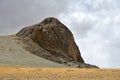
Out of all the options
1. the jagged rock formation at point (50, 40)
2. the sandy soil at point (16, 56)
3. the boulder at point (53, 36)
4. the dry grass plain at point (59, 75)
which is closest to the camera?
the dry grass plain at point (59, 75)

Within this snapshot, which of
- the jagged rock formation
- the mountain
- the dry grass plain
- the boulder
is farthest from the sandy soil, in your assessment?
the dry grass plain

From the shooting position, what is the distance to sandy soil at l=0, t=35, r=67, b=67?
4631cm

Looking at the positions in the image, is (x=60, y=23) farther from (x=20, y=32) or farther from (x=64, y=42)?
(x=20, y=32)

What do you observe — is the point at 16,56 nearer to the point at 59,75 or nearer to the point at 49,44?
the point at 49,44

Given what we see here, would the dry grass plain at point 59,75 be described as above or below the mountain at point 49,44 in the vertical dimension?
below

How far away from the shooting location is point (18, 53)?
51844mm

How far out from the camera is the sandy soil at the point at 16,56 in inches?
1823

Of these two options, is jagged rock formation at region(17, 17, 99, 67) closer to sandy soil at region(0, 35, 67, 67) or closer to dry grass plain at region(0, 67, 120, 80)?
sandy soil at region(0, 35, 67, 67)

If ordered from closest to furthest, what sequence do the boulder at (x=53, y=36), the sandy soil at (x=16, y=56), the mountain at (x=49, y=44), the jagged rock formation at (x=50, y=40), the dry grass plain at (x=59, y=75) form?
the dry grass plain at (x=59, y=75), the sandy soil at (x=16, y=56), the mountain at (x=49, y=44), the jagged rock formation at (x=50, y=40), the boulder at (x=53, y=36)

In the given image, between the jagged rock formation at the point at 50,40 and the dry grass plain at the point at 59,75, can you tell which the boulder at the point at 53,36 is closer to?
the jagged rock formation at the point at 50,40

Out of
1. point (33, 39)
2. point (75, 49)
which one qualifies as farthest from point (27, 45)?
point (75, 49)

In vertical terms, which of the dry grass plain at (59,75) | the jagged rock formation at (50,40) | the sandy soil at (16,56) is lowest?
the dry grass plain at (59,75)

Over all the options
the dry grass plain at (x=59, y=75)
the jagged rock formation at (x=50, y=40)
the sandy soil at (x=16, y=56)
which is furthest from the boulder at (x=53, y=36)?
the dry grass plain at (x=59, y=75)

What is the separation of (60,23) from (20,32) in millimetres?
7855
